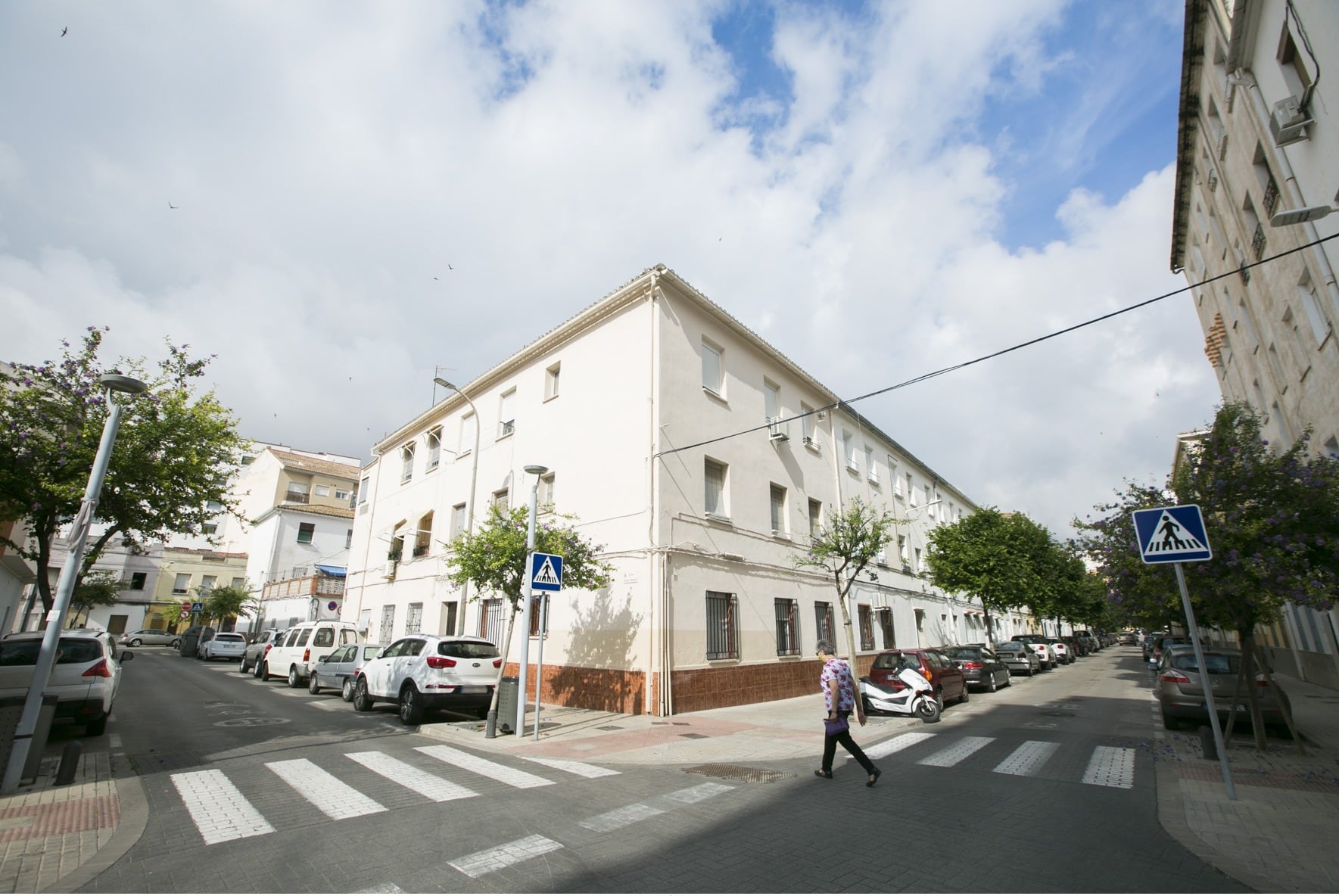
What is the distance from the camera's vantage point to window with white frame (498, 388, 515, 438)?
62.8 feet

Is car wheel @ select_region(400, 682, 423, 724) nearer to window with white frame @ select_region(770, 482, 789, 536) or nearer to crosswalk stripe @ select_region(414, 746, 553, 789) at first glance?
crosswalk stripe @ select_region(414, 746, 553, 789)

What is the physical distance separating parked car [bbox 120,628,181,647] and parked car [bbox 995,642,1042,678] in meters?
51.3

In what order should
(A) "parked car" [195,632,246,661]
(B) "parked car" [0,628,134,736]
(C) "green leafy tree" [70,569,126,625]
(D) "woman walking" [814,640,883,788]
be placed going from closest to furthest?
(D) "woman walking" [814,640,883,788]
(B) "parked car" [0,628,134,736]
(A) "parked car" [195,632,246,661]
(C) "green leafy tree" [70,569,126,625]

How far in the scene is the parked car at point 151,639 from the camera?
42.4m

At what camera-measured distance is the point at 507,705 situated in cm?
1050

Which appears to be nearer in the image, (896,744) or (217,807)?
(217,807)

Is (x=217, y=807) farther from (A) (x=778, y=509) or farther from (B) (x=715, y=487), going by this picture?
(A) (x=778, y=509)

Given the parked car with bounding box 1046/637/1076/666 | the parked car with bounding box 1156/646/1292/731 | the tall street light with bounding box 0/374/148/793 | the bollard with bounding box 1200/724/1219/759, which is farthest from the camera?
the parked car with bounding box 1046/637/1076/666

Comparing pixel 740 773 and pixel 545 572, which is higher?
pixel 545 572

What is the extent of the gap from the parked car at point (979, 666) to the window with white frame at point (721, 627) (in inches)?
276

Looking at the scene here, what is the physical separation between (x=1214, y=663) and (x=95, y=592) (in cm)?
5348

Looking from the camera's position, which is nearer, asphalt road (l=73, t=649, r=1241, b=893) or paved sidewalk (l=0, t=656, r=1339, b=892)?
asphalt road (l=73, t=649, r=1241, b=893)

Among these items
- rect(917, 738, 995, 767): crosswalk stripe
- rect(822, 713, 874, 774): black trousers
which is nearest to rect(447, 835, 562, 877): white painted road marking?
rect(822, 713, 874, 774): black trousers

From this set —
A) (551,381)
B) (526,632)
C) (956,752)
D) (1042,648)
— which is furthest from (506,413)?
(1042,648)
